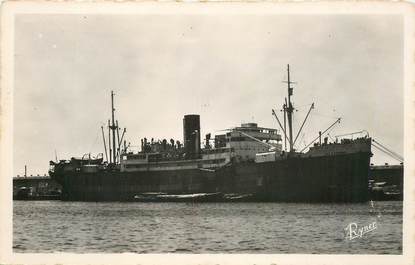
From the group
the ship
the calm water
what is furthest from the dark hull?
the calm water

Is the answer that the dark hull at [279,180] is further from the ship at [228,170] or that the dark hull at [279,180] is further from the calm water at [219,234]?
the calm water at [219,234]

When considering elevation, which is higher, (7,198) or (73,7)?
(73,7)

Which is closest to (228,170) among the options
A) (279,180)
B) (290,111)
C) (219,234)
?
(279,180)

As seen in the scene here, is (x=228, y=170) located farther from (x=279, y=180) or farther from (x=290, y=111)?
(x=290, y=111)

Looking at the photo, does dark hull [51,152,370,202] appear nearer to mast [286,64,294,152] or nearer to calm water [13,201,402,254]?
mast [286,64,294,152]

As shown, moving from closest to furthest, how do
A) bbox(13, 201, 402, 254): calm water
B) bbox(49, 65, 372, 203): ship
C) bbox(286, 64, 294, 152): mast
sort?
bbox(13, 201, 402, 254): calm water
bbox(286, 64, 294, 152): mast
bbox(49, 65, 372, 203): ship

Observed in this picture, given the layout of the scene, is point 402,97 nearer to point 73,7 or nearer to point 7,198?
point 73,7
